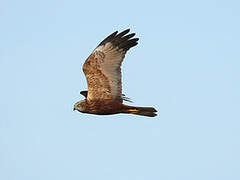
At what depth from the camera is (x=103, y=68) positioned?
9203mm

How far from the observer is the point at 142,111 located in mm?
9273

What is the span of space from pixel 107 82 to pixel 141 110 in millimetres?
1083

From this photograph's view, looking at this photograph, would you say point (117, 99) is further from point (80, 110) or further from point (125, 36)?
point (125, 36)

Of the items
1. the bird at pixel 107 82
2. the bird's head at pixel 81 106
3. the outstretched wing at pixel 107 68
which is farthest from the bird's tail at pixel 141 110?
the bird's head at pixel 81 106

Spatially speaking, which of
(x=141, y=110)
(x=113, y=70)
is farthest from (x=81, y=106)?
(x=141, y=110)

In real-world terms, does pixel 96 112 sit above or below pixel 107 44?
below

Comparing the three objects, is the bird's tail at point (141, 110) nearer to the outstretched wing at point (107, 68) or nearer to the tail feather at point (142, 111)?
the tail feather at point (142, 111)

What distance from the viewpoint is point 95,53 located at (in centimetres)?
939

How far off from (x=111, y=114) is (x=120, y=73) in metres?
1.04

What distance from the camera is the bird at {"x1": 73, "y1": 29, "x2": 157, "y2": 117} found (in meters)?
9.16

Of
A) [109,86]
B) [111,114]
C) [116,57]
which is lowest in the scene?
[111,114]

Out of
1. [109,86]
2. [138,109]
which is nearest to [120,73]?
[109,86]

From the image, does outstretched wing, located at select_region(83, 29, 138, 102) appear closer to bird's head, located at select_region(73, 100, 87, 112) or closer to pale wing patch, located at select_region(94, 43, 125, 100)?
pale wing patch, located at select_region(94, 43, 125, 100)

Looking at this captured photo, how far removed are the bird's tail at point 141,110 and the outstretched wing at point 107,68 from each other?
30 cm
